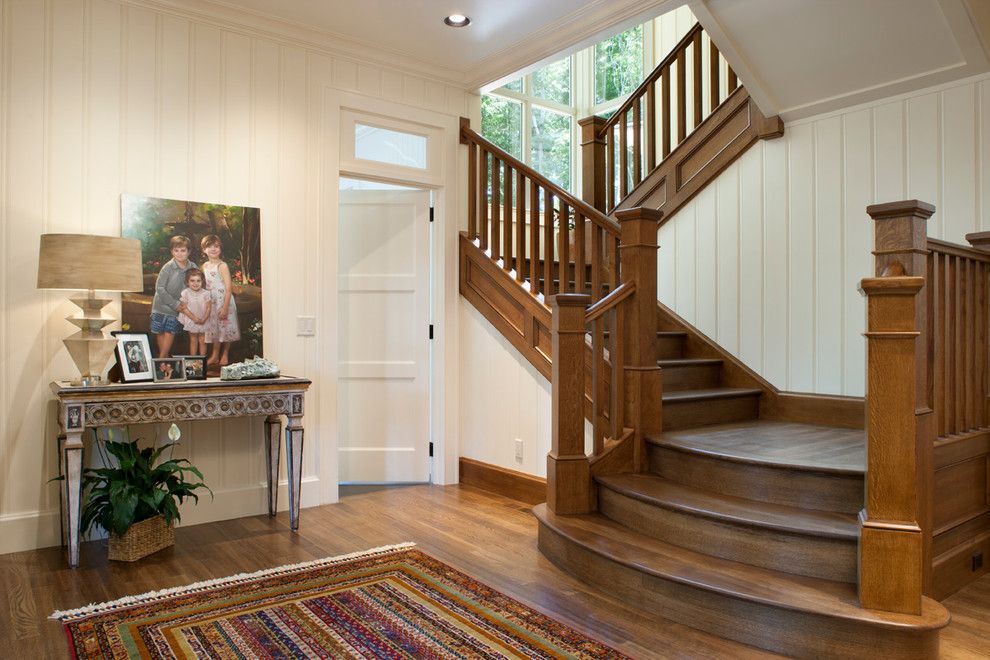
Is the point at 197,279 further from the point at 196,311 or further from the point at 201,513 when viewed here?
the point at 201,513

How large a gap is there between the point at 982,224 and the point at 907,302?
1.74 m

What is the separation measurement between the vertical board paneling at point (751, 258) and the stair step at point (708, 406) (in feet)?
0.98

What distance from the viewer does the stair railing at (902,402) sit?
2.29 m

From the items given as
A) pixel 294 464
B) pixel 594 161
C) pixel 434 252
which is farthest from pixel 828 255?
pixel 294 464

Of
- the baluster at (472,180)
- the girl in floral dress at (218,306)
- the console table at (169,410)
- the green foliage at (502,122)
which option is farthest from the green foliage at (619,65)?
the console table at (169,410)

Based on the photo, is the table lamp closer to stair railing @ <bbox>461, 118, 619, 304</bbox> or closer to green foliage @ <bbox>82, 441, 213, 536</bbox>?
green foliage @ <bbox>82, 441, 213, 536</bbox>

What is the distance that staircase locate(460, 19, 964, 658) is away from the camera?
7.61 ft

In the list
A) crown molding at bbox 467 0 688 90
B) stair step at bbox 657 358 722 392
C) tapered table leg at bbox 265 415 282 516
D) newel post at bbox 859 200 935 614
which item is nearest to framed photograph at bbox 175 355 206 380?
tapered table leg at bbox 265 415 282 516

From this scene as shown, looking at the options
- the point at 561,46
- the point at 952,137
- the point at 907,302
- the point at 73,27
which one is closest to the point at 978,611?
the point at 907,302

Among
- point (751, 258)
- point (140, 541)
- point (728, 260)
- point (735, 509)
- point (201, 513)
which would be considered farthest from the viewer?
point (728, 260)

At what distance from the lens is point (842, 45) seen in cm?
376

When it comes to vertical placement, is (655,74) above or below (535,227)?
above

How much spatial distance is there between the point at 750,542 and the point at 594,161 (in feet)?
12.2

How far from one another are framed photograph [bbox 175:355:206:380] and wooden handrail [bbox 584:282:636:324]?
2.08 metres
